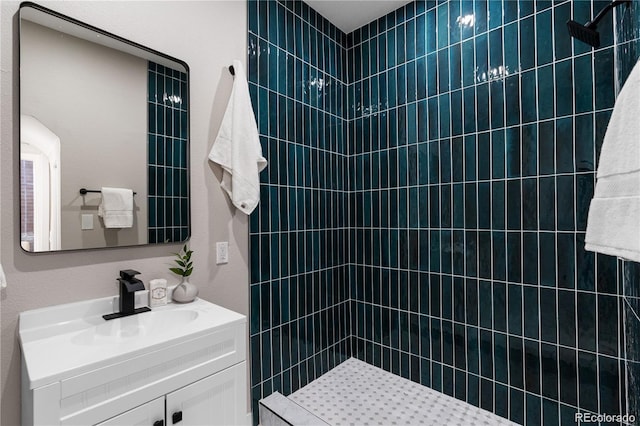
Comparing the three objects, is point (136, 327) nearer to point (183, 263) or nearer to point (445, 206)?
point (183, 263)

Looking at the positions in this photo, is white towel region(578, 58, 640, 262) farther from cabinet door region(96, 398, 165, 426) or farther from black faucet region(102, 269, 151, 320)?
black faucet region(102, 269, 151, 320)

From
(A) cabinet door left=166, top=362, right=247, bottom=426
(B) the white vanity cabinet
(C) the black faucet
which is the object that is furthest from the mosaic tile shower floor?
(C) the black faucet

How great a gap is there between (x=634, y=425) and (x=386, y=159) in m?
1.76

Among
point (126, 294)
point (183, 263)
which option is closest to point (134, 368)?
point (126, 294)

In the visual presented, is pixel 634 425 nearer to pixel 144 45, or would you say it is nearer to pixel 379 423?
pixel 379 423

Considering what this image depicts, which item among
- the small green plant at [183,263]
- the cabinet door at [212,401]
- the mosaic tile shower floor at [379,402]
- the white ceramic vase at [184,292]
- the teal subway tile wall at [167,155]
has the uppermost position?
the teal subway tile wall at [167,155]

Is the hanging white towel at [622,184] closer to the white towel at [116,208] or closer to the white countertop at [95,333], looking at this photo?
the white countertop at [95,333]

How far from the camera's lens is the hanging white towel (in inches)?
29.9

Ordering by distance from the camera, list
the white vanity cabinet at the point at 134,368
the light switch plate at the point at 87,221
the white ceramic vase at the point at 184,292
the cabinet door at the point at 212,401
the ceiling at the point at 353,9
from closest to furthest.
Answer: the white vanity cabinet at the point at 134,368 → the cabinet door at the point at 212,401 → the light switch plate at the point at 87,221 → the white ceramic vase at the point at 184,292 → the ceiling at the point at 353,9

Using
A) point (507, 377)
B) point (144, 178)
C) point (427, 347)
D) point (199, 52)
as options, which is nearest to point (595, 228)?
point (507, 377)

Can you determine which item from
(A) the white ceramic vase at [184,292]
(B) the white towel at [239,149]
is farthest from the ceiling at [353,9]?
(A) the white ceramic vase at [184,292]

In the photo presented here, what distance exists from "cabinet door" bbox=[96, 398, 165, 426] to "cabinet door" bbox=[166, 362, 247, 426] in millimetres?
28

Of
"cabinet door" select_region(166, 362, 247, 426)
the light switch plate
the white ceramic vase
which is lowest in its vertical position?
"cabinet door" select_region(166, 362, 247, 426)

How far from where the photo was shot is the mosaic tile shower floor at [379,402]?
1.79m
